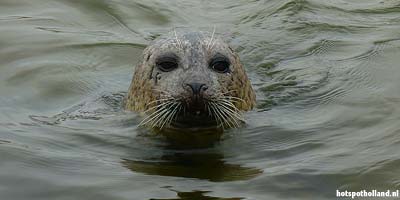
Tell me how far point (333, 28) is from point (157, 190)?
5124mm

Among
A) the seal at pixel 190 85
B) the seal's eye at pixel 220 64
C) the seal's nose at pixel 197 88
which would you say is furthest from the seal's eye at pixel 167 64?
the seal's nose at pixel 197 88

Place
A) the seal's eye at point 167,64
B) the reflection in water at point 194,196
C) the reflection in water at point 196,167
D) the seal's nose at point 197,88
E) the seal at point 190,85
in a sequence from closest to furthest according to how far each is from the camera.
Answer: the reflection in water at point 194,196
the reflection in water at point 196,167
the seal's nose at point 197,88
the seal at point 190,85
the seal's eye at point 167,64

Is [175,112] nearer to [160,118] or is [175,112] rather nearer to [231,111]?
[160,118]

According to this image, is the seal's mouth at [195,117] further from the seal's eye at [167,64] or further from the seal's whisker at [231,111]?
the seal's eye at [167,64]

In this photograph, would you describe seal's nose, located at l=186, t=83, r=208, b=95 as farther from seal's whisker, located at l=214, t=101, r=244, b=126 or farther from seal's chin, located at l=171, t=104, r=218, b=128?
seal's whisker, located at l=214, t=101, r=244, b=126

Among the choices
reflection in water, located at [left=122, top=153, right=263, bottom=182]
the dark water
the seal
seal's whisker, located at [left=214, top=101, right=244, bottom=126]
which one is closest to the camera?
the dark water

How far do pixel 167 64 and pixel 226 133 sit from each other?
2.18ft

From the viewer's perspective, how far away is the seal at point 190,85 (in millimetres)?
5996

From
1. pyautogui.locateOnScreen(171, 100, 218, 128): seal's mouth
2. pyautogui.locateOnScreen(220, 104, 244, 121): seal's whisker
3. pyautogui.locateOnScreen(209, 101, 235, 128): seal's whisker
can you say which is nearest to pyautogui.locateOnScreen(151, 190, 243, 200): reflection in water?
pyautogui.locateOnScreen(171, 100, 218, 128): seal's mouth

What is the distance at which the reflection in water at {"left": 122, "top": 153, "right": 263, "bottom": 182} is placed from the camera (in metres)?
5.54

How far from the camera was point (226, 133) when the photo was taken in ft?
21.2

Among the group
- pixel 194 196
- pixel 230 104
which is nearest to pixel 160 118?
pixel 230 104

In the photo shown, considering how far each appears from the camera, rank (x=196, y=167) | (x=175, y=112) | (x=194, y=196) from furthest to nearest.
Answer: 1. (x=175, y=112)
2. (x=196, y=167)
3. (x=194, y=196)

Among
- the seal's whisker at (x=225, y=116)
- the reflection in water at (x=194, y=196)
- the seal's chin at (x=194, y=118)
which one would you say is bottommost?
the reflection in water at (x=194, y=196)
